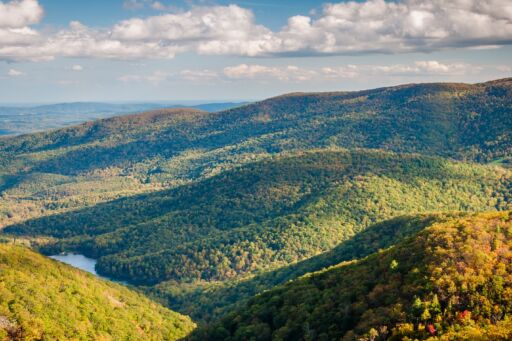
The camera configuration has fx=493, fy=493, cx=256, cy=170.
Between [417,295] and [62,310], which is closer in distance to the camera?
[417,295]

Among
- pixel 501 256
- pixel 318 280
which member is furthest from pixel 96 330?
pixel 501 256

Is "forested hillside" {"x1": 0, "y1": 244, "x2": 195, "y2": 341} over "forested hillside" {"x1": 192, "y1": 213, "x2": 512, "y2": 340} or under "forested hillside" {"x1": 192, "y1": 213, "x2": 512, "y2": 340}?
under

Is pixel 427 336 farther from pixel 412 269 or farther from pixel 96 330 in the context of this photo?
pixel 96 330

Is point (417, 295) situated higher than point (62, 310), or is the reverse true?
point (417, 295)

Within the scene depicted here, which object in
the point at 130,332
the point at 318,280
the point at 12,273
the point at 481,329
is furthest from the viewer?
the point at 130,332
